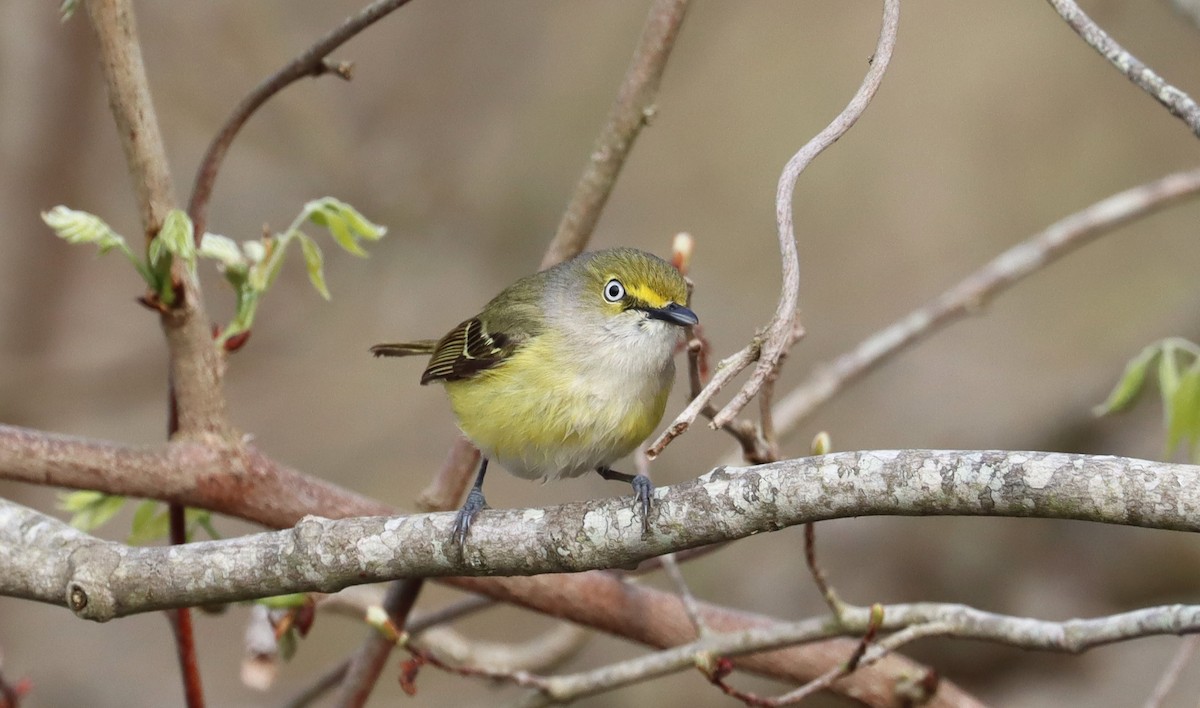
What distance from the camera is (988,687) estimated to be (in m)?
5.16

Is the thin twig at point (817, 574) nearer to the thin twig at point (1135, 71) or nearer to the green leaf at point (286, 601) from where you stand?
the thin twig at point (1135, 71)

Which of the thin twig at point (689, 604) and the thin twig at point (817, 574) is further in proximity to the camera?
the thin twig at point (689, 604)

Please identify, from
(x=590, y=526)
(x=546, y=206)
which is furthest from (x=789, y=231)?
(x=546, y=206)

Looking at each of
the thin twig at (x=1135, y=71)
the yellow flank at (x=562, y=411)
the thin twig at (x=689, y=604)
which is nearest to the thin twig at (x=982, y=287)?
the thin twig at (x=689, y=604)

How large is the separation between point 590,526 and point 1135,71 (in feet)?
4.54

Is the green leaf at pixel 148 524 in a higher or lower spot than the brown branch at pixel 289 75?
lower

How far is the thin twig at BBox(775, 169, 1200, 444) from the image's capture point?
4.15 metres

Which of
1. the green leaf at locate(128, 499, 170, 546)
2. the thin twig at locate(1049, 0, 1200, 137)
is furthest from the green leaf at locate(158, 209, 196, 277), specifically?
the thin twig at locate(1049, 0, 1200, 137)

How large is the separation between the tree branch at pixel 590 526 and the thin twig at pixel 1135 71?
753 mm

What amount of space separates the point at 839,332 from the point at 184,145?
150 inches

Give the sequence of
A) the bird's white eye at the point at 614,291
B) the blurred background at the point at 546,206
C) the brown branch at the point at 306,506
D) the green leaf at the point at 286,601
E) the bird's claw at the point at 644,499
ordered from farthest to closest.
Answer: the blurred background at the point at 546,206
the bird's white eye at the point at 614,291
the green leaf at the point at 286,601
the brown branch at the point at 306,506
the bird's claw at the point at 644,499

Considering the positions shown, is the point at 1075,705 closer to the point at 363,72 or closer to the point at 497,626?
the point at 497,626

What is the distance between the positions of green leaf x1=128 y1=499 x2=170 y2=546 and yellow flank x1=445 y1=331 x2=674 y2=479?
35.2 inches

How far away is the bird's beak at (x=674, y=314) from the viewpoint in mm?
3127
